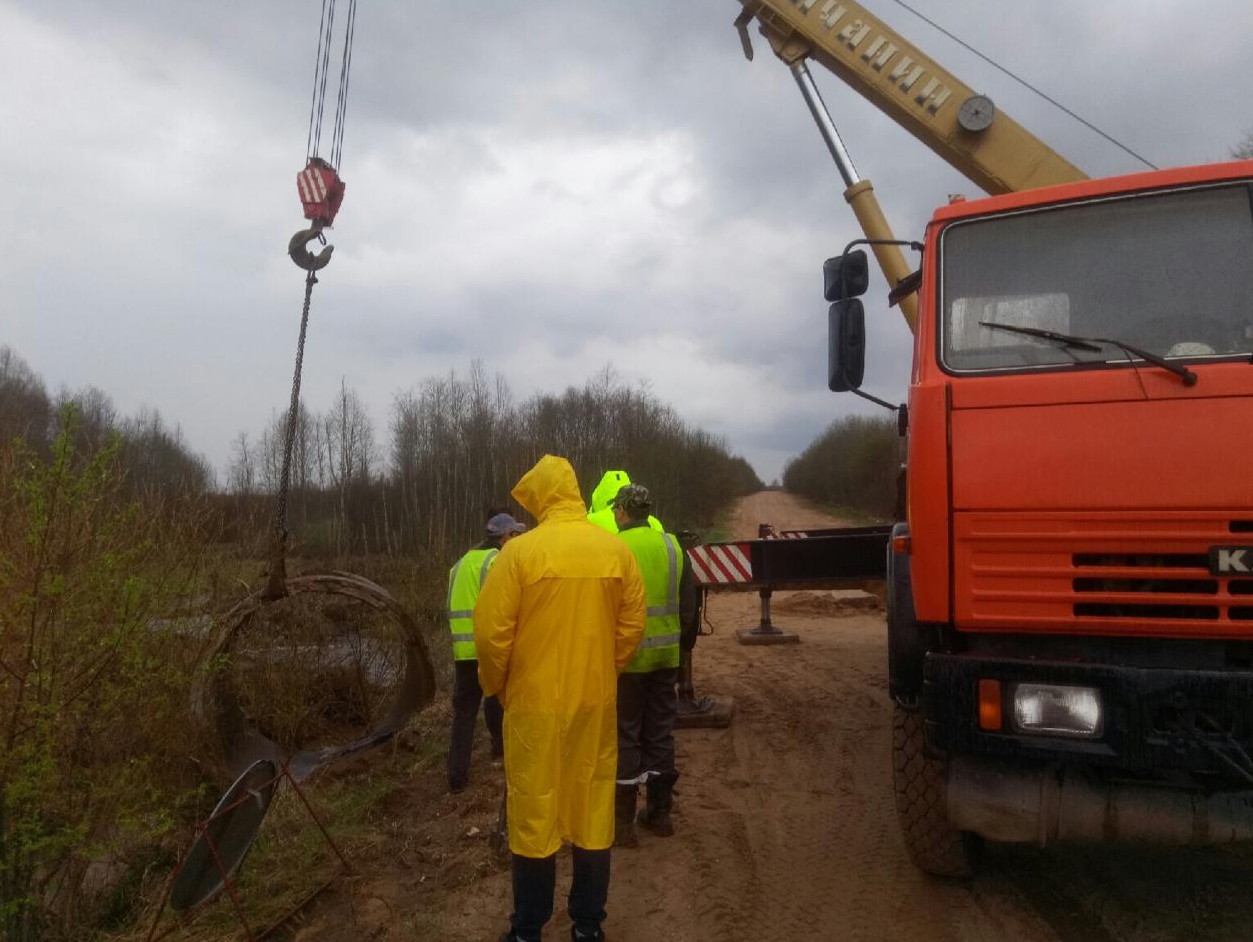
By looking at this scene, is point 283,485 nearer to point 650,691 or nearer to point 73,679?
point 73,679

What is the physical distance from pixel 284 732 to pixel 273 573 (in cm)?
266

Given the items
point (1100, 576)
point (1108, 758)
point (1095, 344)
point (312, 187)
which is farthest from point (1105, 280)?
point (312, 187)

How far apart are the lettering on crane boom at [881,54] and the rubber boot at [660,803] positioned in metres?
5.12

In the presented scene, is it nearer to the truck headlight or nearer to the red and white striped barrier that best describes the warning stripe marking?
the red and white striped barrier

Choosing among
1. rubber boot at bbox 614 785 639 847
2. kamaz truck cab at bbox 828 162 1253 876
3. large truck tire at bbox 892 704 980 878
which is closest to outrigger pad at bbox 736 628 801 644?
rubber boot at bbox 614 785 639 847

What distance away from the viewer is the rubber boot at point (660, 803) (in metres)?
5.03

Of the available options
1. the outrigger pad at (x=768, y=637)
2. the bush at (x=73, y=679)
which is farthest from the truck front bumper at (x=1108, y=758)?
the outrigger pad at (x=768, y=637)

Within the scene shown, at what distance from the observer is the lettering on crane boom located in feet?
22.7

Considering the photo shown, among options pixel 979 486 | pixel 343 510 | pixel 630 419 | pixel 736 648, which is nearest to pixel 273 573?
pixel 979 486

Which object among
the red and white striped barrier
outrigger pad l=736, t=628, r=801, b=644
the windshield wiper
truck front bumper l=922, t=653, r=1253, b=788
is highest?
the windshield wiper

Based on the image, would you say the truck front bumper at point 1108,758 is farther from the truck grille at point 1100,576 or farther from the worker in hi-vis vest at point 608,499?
the worker in hi-vis vest at point 608,499

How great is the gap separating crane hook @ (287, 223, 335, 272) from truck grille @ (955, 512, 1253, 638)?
14.2 feet

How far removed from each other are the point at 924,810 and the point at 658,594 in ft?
5.41

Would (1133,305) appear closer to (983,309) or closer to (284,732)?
(983,309)
